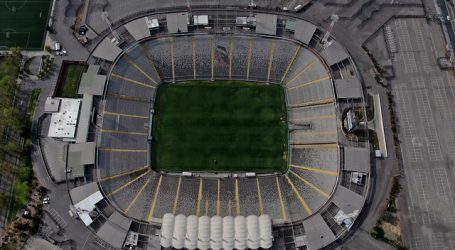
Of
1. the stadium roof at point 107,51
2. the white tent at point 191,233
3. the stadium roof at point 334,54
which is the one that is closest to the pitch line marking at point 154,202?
the white tent at point 191,233

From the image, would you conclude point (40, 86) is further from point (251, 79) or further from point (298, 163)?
point (298, 163)

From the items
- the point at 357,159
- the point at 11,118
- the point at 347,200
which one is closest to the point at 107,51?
the point at 11,118

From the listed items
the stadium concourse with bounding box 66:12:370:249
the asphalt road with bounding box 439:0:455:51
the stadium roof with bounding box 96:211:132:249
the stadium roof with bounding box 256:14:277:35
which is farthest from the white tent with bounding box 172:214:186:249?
the asphalt road with bounding box 439:0:455:51

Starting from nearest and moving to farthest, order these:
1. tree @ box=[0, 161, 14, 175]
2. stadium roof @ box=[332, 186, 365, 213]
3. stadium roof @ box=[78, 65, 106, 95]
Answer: stadium roof @ box=[332, 186, 365, 213] < tree @ box=[0, 161, 14, 175] < stadium roof @ box=[78, 65, 106, 95]

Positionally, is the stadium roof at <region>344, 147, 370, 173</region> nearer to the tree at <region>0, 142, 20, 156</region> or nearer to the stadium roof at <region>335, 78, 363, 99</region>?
the stadium roof at <region>335, 78, 363, 99</region>

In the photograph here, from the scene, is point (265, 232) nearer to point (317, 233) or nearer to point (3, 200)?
point (317, 233)

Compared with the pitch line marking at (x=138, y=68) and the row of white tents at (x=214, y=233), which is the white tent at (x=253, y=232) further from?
the pitch line marking at (x=138, y=68)

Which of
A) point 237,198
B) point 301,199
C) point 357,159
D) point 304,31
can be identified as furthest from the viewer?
point 304,31
